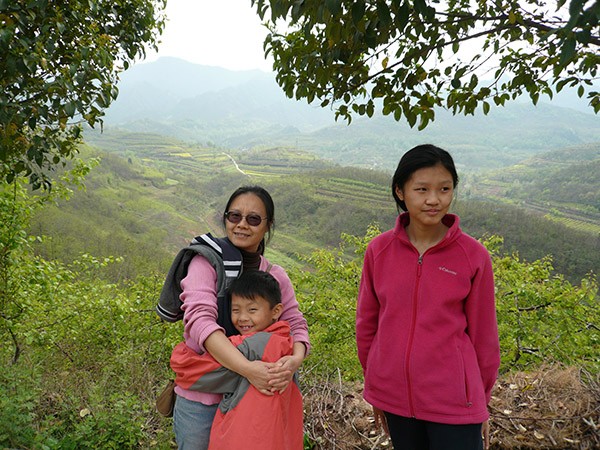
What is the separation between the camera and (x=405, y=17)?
5.16ft

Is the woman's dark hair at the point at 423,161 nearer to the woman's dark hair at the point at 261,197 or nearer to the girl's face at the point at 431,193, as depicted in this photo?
the girl's face at the point at 431,193

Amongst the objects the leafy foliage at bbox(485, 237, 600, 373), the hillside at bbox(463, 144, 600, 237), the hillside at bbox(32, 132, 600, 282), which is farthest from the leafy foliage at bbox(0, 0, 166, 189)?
the hillside at bbox(463, 144, 600, 237)

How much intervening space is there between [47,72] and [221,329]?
7.02ft

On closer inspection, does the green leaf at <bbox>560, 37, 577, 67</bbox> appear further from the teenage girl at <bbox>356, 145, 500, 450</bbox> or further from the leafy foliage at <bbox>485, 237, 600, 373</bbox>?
the leafy foliage at <bbox>485, 237, 600, 373</bbox>

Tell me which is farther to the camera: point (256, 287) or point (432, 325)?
point (256, 287)

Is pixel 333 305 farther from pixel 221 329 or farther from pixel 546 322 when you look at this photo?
pixel 221 329

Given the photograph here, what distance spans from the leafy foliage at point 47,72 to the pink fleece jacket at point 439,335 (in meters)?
2.06

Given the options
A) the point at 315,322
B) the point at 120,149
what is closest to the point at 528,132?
the point at 120,149

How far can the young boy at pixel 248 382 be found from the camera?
1430mm

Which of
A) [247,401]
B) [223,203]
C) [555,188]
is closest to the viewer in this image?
[247,401]

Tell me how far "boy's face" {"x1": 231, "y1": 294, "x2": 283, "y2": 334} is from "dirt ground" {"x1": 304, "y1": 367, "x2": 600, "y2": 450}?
128 centimetres

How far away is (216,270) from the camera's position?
1.60 metres

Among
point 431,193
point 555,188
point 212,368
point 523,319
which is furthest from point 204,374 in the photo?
point 555,188

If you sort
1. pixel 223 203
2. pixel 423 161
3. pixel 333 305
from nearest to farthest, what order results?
1. pixel 423 161
2. pixel 333 305
3. pixel 223 203
